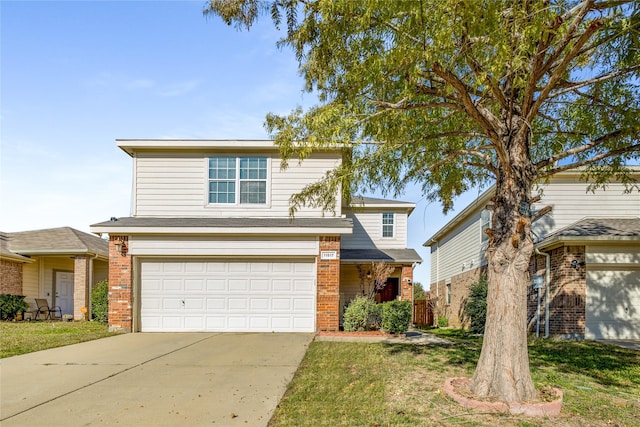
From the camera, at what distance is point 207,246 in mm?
12039

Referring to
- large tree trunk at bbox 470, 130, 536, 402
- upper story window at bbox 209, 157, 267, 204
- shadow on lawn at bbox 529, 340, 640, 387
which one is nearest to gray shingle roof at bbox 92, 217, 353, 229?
upper story window at bbox 209, 157, 267, 204

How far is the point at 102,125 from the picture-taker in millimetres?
12086

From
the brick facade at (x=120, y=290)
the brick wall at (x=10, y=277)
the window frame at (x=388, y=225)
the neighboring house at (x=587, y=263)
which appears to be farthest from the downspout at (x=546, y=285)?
the brick wall at (x=10, y=277)

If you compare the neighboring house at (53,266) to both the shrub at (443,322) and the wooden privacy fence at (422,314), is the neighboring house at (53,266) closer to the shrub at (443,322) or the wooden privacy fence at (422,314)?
the wooden privacy fence at (422,314)

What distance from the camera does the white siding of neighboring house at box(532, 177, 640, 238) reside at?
13898mm

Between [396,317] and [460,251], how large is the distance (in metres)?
10.5

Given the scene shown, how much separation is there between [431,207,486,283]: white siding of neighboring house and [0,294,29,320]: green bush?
17766mm

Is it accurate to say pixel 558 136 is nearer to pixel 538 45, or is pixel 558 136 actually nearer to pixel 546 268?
pixel 538 45

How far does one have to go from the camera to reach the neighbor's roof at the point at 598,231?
1159 cm

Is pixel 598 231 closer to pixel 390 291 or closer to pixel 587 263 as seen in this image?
pixel 587 263

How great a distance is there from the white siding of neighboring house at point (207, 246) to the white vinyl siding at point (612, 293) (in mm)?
8606

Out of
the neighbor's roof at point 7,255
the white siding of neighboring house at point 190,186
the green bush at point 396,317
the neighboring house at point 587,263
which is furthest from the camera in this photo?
the neighbor's roof at point 7,255

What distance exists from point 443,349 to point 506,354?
428cm

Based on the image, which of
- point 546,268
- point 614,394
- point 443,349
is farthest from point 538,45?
point 546,268
